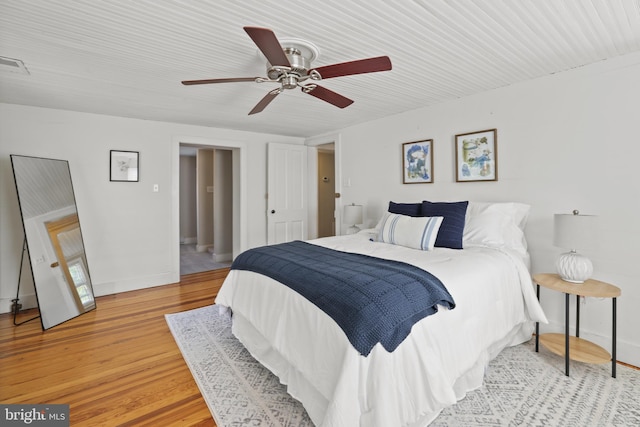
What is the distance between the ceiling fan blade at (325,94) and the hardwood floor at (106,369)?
2.16m

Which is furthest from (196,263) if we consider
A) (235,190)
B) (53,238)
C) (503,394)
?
(503,394)

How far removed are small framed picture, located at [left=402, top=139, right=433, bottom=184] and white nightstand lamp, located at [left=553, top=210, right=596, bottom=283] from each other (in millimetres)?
1511

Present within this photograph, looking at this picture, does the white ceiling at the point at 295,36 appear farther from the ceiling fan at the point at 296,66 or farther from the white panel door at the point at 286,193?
the white panel door at the point at 286,193

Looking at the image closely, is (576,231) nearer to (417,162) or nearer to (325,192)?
(417,162)

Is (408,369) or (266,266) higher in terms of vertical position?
(266,266)

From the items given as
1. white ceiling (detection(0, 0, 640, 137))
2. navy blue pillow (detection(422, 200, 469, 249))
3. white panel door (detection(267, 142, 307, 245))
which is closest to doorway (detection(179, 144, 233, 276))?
white panel door (detection(267, 142, 307, 245))

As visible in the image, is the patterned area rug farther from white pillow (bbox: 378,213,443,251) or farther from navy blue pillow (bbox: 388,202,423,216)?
navy blue pillow (bbox: 388,202,423,216)

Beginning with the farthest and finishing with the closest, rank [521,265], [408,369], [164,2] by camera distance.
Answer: [521,265], [164,2], [408,369]

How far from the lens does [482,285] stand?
197cm

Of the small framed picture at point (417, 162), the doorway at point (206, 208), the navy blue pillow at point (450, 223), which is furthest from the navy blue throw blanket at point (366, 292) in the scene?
the doorway at point (206, 208)

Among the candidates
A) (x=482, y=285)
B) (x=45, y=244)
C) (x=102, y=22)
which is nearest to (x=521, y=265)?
(x=482, y=285)

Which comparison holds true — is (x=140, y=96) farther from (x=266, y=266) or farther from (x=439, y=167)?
(x=439, y=167)

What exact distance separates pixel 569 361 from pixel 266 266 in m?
2.26

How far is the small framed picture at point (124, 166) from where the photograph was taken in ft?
12.6
